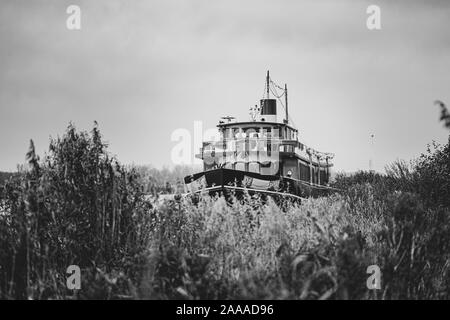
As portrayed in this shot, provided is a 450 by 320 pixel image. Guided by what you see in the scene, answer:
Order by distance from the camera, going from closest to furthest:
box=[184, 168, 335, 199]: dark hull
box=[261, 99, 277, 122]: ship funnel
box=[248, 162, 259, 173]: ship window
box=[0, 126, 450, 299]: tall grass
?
box=[0, 126, 450, 299]: tall grass < box=[184, 168, 335, 199]: dark hull < box=[248, 162, 259, 173]: ship window < box=[261, 99, 277, 122]: ship funnel

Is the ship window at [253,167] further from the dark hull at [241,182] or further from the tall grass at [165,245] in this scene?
the tall grass at [165,245]

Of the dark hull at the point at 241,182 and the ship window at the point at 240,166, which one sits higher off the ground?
the ship window at the point at 240,166

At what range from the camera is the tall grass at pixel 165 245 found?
5863 millimetres

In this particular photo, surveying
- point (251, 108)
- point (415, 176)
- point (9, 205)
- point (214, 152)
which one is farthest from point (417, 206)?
point (251, 108)

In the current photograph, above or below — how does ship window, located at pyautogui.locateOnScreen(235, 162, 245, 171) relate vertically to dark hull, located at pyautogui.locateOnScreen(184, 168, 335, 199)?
above

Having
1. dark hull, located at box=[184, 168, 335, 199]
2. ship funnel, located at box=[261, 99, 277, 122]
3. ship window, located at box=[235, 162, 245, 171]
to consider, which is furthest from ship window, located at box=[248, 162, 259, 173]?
ship funnel, located at box=[261, 99, 277, 122]

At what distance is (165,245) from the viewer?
6.97 metres

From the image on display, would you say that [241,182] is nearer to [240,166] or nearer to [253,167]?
[240,166]

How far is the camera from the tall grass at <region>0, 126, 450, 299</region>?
5.86 meters

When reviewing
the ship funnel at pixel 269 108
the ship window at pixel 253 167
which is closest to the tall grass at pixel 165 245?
the ship window at pixel 253 167

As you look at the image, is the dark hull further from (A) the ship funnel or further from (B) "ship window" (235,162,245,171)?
(A) the ship funnel
